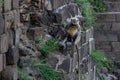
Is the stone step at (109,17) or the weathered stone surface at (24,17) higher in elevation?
the weathered stone surface at (24,17)

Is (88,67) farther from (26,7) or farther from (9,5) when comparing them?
(9,5)

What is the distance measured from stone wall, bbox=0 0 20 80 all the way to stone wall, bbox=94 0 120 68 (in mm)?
7834

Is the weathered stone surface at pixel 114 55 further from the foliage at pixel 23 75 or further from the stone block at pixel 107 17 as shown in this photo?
the foliage at pixel 23 75

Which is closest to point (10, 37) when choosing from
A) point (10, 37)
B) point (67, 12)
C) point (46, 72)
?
point (10, 37)

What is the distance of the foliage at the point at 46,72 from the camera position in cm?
569

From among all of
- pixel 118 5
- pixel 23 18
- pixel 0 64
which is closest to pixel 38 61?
pixel 23 18

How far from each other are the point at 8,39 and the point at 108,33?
8.19 meters

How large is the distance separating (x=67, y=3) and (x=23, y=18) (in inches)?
50.1

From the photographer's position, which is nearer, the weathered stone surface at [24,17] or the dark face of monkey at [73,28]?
the weathered stone surface at [24,17]

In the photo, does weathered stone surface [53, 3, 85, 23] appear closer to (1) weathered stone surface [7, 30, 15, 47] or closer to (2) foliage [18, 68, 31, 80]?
(2) foliage [18, 68, 31, 80]

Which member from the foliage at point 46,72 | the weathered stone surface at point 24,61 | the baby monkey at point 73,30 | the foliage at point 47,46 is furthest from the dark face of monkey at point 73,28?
the weathered stone surface at point 24,61

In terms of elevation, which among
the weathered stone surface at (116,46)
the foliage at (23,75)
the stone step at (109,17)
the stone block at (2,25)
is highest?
the stone block at (2,25)

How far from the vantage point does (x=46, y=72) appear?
5.75 meters

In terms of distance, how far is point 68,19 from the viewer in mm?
6656
